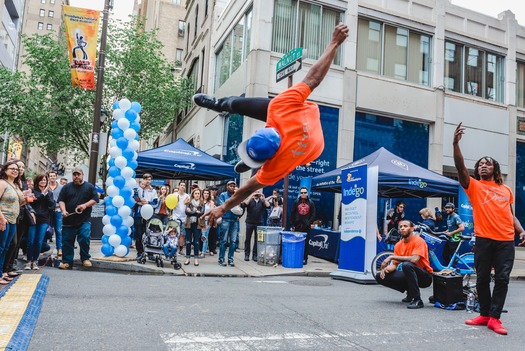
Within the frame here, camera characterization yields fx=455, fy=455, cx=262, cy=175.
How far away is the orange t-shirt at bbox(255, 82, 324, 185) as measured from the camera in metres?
4.11

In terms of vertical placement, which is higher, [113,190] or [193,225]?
[113,190]

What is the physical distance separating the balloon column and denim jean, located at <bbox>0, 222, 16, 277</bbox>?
2.80 m

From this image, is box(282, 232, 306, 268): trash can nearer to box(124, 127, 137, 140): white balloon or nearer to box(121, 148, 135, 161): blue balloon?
box(121, 148, 135, 161): blue balloon

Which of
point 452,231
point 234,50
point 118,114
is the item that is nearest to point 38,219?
point 118,114

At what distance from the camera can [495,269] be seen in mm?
5809

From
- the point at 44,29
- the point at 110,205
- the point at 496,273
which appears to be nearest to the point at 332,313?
the point at 496,273

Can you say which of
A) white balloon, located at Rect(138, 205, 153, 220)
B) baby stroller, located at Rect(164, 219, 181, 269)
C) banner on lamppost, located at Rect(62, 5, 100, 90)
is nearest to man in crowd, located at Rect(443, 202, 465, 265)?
baby stroller, located at Rect(164, 219, 181, 269)

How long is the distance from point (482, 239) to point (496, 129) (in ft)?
54.4

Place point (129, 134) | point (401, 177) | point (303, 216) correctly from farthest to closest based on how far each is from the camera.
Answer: point (303, 216) → point (401, 177) → point (129, 134)

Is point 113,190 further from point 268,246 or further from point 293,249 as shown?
point 293,249

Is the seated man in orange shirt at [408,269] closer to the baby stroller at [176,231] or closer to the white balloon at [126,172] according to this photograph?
the baby stroller at [176,231]

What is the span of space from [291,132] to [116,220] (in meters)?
7.16

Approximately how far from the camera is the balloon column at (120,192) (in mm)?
10195

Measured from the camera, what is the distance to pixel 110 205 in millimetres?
10312
